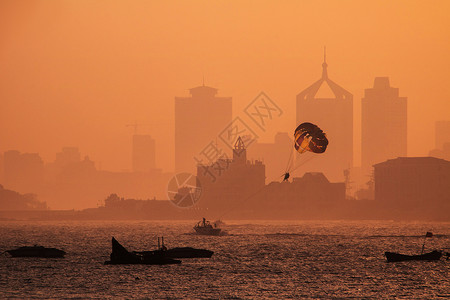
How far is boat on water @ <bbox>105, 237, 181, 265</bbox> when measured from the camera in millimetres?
117375

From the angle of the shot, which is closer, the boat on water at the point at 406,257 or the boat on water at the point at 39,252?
the boat on water at the point at 406,257

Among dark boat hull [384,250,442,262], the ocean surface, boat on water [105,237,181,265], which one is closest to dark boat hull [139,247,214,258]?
the ocean surface

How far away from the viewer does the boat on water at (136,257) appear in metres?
117

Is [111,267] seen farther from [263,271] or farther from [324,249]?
[324,249]

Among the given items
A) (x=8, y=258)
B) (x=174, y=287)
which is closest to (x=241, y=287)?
(x=174, y=287)

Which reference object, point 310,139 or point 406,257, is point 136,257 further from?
point 406,257

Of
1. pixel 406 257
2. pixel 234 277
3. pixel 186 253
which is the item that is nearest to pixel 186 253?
pixel 186 253

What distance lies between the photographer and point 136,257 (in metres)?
117

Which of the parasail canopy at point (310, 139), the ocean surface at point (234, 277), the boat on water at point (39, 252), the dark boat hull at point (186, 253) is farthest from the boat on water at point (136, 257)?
the parasail canopy at point (310, 139)

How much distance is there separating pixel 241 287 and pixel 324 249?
75.0 meters

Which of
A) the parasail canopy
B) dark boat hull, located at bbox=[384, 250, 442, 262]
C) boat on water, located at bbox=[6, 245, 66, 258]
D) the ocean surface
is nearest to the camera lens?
the ocean surface

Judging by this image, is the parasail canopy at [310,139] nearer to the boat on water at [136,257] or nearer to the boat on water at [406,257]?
the boat on water at [406,257]

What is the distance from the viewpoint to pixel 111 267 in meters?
124

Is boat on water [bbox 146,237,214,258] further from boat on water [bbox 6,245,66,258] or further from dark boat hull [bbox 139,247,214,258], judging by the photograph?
boat on water [bbox 6,245,66,258]
